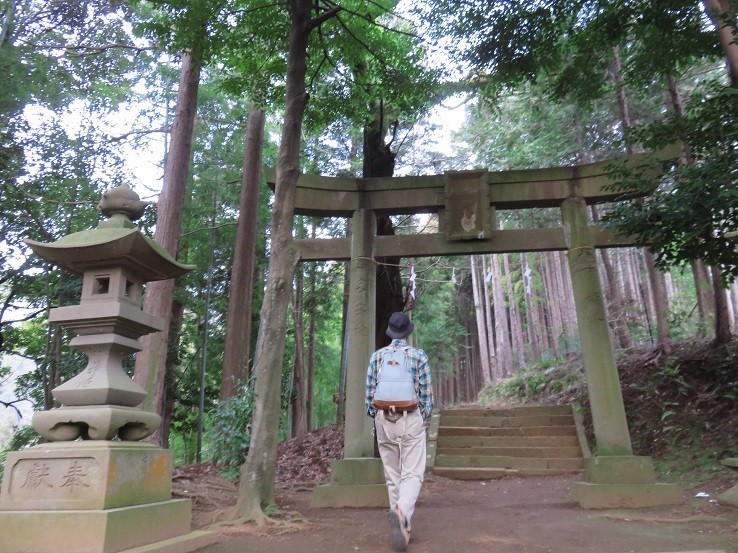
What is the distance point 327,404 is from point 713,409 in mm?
21036

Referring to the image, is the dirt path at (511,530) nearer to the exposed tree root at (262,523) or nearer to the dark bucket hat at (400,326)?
the exposed tree root at (262,523)

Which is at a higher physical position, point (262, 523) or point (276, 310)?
point (276, 310)

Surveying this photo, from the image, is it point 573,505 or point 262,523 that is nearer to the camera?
point 262,523

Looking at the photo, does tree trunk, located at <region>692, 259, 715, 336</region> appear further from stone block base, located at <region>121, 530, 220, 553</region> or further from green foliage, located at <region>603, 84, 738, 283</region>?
stone block base, located at <region>121, 530, 220, 553</region>

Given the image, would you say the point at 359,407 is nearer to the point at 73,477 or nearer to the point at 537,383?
the point at 73,477

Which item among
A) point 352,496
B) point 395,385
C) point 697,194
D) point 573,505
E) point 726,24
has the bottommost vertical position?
point 573,505

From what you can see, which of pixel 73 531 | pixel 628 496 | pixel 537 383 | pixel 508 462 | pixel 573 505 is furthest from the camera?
pixel 537 383

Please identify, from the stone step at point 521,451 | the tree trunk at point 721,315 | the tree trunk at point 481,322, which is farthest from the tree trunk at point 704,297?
the tree trunk at point 481,322

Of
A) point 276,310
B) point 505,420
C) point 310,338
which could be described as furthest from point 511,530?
point 310,338

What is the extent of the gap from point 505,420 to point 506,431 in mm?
458

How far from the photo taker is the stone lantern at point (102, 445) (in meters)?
3.29

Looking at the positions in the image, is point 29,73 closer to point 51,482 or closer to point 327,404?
point 51,482

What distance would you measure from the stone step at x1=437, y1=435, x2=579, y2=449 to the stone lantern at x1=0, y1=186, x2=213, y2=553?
270 inches

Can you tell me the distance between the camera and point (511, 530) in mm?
4516
